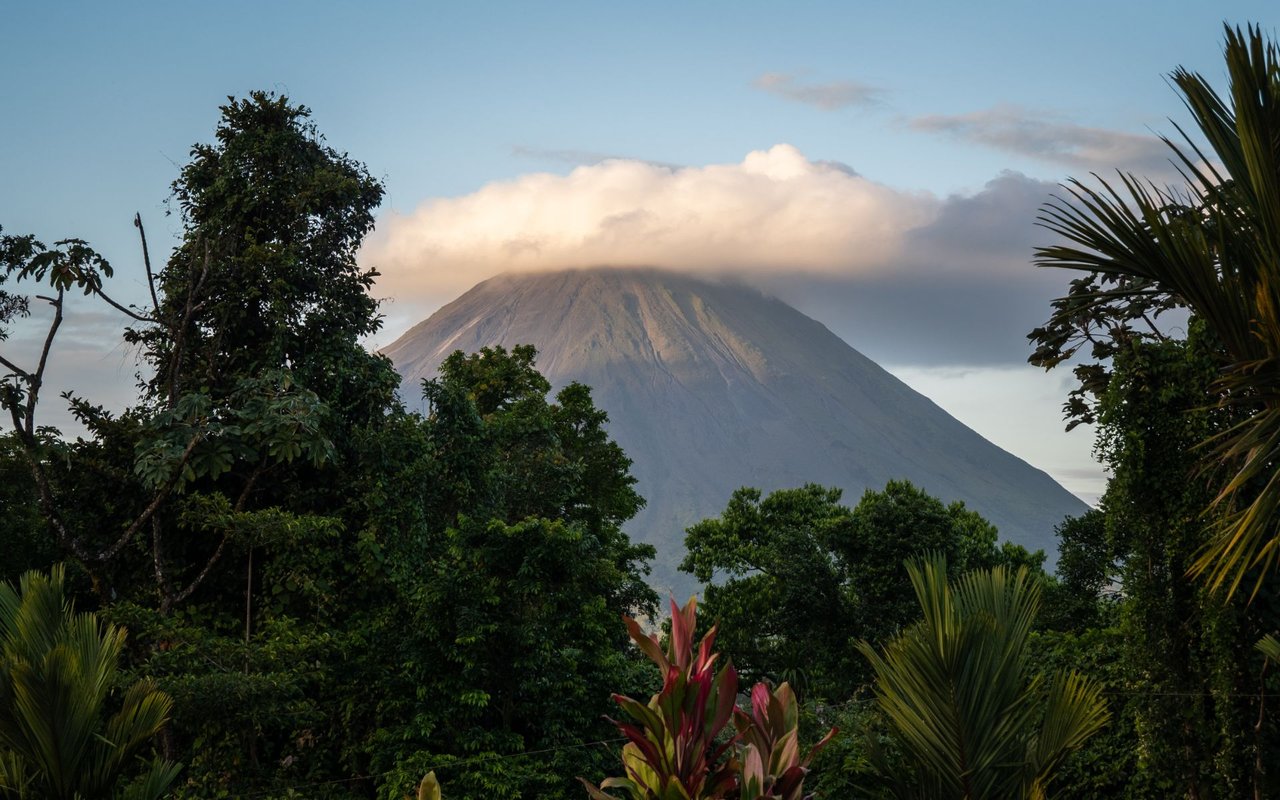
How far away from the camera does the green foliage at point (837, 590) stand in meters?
21.9

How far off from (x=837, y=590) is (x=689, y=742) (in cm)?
1983

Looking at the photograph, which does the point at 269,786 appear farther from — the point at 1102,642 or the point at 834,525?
the point at 834,525

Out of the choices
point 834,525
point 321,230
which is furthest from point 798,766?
point 834,525

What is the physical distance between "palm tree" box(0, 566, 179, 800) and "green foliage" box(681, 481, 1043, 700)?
14.6 meters

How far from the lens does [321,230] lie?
647 inches

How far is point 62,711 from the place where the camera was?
237 inches

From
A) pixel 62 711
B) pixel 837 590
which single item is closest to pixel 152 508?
pixel 62 711

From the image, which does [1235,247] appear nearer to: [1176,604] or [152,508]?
[1176,604]

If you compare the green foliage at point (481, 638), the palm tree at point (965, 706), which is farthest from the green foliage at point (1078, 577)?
the palm tree at point (965, 706)

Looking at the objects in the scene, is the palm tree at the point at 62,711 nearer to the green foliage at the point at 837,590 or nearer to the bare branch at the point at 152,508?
the bare branch at the point at 152,508

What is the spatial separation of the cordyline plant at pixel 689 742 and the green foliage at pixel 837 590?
16.9 meters

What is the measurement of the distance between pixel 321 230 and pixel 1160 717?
40.8 ft

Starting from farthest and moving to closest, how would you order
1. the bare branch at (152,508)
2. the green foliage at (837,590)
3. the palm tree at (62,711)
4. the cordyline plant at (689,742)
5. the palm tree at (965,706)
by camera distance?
the green foliage at (837,590), the bare branch at (152,508), the palm tree at (62,711), the palm tree at (965,706), the cordyline plant at (689,742)

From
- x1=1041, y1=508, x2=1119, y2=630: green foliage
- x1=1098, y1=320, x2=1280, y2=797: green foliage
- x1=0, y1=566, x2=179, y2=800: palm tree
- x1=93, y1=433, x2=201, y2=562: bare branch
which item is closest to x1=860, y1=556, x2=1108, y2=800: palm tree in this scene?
x1=1098, y1=320, x2=1280, y2=797: green foliage
